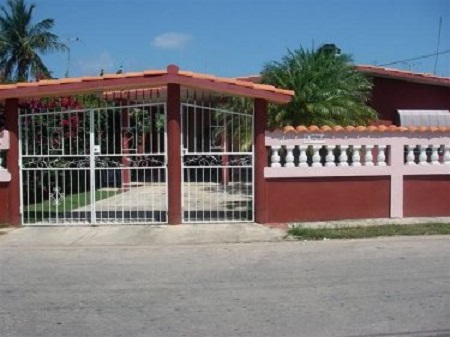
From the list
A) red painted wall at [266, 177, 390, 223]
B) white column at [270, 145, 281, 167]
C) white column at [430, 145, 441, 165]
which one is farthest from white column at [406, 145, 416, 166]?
white column at [270, 145, 281, 167]

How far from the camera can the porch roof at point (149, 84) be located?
35.6 ft

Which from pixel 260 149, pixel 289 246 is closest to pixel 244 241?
pixel 289 246

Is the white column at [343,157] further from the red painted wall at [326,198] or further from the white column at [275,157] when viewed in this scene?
the white column at [275,157]

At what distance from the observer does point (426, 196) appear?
12.0 m

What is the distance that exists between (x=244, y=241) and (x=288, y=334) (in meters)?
4.80

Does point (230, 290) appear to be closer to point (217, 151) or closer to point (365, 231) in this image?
point (365, 231)

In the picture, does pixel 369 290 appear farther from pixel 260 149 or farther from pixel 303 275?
pixel 260 149

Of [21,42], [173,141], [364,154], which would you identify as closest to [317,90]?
[364,154]

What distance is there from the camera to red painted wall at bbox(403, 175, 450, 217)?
1196cm

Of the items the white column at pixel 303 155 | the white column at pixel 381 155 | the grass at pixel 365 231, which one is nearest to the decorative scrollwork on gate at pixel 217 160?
the white column at pixel 303 155

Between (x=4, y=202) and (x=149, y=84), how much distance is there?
3.46m

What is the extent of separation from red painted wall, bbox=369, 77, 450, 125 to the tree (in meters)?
4.30

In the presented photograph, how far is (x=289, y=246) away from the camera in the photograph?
956cm

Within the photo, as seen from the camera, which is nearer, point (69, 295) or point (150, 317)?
point (150, 317)
